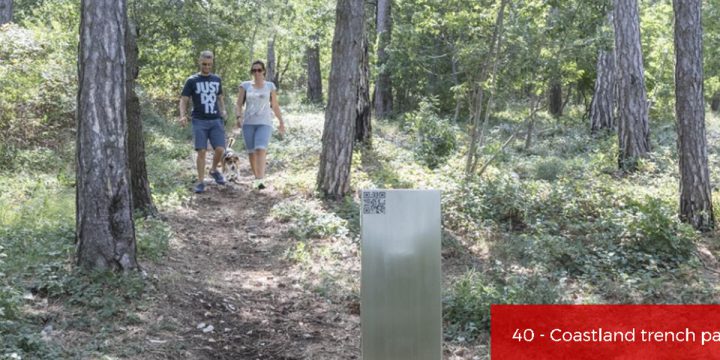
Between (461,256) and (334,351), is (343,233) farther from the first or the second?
(334,351)

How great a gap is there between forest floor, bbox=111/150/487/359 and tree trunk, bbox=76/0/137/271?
1.87 ft

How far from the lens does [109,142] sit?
5738mm

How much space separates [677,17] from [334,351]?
7080 millimetres

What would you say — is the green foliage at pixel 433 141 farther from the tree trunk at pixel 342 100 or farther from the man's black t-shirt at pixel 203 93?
the man's black t-shirt at pixel 203 93

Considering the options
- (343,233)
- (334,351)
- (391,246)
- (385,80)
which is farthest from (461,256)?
(385,80)

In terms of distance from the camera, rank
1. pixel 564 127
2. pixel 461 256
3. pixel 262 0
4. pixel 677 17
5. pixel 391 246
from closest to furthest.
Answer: pixel 391 246 < pixel 461 256 < pixel 677 17 < pixel 564 127 < pixel 262 0

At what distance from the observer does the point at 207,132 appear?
10406 millimetres

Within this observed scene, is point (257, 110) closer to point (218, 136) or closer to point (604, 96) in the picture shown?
point (218, 136)

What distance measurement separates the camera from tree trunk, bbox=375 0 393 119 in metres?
21.5

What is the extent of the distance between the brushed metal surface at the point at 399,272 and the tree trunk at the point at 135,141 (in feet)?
16.3

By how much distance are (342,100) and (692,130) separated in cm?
507

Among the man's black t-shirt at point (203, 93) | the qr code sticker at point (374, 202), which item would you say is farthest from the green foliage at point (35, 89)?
the qr code sticker at point (374, 202)

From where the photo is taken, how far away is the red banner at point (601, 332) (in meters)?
5.51

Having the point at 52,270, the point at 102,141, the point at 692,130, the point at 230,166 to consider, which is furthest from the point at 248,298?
the point at 692,130
